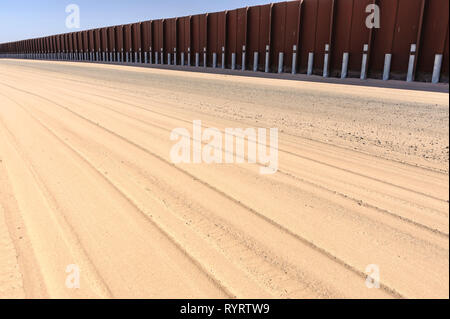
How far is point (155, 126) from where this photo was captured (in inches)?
218

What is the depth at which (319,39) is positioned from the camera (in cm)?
1355

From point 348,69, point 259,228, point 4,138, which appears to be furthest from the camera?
point 348,69

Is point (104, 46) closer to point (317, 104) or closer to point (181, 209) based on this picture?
point (317, 104)

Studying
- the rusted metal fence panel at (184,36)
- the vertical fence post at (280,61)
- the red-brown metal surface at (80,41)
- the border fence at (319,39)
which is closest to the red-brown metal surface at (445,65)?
the border fence at (319,39)

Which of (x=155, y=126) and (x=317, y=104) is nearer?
(x=155, y=126)

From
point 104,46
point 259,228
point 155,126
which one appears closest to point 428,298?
point 259,228

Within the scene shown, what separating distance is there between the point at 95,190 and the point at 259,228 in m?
1.54

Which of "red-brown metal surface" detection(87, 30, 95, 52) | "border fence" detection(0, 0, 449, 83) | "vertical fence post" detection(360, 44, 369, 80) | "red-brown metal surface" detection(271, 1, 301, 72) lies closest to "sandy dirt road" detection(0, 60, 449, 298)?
"border fence" detection(0, 0, 449, 83)

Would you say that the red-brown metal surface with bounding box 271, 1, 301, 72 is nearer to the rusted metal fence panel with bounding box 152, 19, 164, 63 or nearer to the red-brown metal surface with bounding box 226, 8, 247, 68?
the red-brown metal surface with bounding box 226, 8, 247, 68

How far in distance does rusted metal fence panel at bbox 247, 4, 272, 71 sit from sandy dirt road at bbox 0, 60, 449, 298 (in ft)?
37.7

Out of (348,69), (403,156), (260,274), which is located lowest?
(260,274)

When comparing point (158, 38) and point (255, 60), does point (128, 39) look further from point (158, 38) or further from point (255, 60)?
point (255, 60)

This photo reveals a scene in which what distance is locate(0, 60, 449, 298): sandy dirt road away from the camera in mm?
2027

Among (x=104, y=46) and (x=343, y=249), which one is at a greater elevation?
(x=104, y=46)
